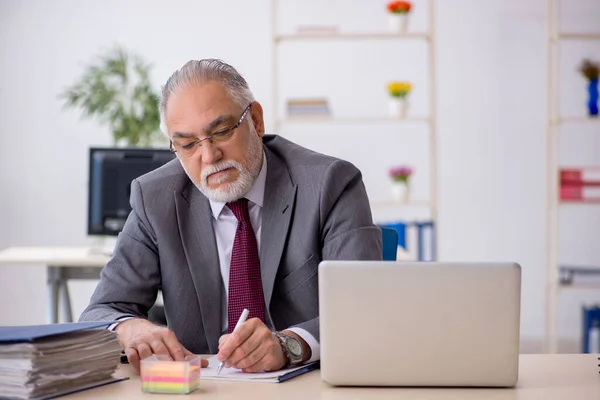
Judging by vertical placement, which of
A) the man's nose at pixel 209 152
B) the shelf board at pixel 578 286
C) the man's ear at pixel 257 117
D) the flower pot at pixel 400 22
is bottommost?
the shelf board at pixel 578 286

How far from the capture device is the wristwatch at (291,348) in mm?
1723

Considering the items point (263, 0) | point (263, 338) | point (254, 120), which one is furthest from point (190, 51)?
point (263, 338)

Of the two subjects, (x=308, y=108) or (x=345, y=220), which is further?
(x=308, y=108)

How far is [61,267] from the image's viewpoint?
439 cm

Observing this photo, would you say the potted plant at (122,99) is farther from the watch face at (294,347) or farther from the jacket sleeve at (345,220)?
the watch face at (294,347)

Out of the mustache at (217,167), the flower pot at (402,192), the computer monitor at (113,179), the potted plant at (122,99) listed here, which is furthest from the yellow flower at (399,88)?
the mustache at (217,167)

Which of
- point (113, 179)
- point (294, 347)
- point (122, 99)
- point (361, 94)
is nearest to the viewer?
point (294, 347)

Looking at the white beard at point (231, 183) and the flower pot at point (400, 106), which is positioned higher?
the flower pot at point (400, 106)

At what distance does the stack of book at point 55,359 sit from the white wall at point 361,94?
14.5 feet

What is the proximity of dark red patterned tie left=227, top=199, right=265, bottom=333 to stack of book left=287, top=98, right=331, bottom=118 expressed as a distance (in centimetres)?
310

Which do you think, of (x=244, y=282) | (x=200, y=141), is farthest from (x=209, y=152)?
(x=244, y=282)

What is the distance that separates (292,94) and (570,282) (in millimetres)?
2118

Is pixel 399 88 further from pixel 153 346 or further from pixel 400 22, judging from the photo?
pixel 153 346

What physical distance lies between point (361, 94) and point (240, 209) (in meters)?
3.88
